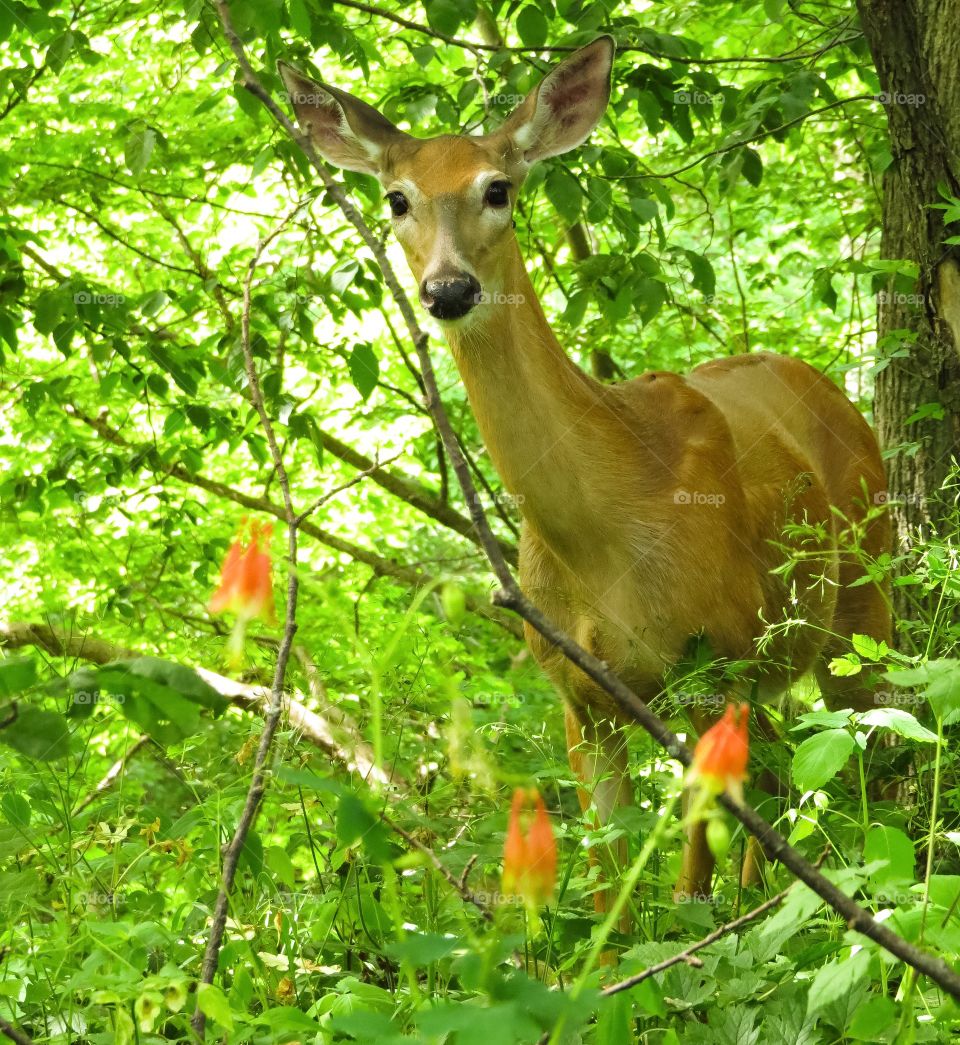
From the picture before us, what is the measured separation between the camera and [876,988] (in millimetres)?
2594

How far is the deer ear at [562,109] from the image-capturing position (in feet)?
15.1

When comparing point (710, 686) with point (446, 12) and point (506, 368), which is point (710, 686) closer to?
point (506, 368)

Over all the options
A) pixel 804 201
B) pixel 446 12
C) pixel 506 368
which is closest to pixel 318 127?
pixel 446 12

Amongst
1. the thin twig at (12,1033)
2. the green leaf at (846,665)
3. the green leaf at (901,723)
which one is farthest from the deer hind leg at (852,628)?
the thin twig at (12,1033)

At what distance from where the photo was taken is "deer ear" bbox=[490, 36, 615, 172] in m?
4.60

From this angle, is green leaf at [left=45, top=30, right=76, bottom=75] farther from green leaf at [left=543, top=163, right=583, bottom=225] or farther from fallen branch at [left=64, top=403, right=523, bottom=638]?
fallen branch at [left=64, top=403, right=523, bottom=638]

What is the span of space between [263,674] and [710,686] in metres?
1.27

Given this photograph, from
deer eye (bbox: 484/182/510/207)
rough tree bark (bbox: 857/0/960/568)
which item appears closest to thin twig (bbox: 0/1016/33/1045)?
deer eye (bbox: 484/182/510/207)

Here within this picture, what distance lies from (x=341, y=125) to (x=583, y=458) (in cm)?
159

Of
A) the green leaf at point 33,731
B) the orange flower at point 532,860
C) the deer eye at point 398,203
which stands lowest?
the orange flower at point 532,860

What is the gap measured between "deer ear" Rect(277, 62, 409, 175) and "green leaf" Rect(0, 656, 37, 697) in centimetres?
321

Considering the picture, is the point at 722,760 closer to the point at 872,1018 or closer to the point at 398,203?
the point at 872,1018

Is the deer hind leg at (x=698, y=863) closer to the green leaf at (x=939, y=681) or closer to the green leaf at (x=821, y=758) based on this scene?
the green leaf at (x=821, y=758)

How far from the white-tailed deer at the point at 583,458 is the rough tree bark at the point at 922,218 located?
0.63 metres
